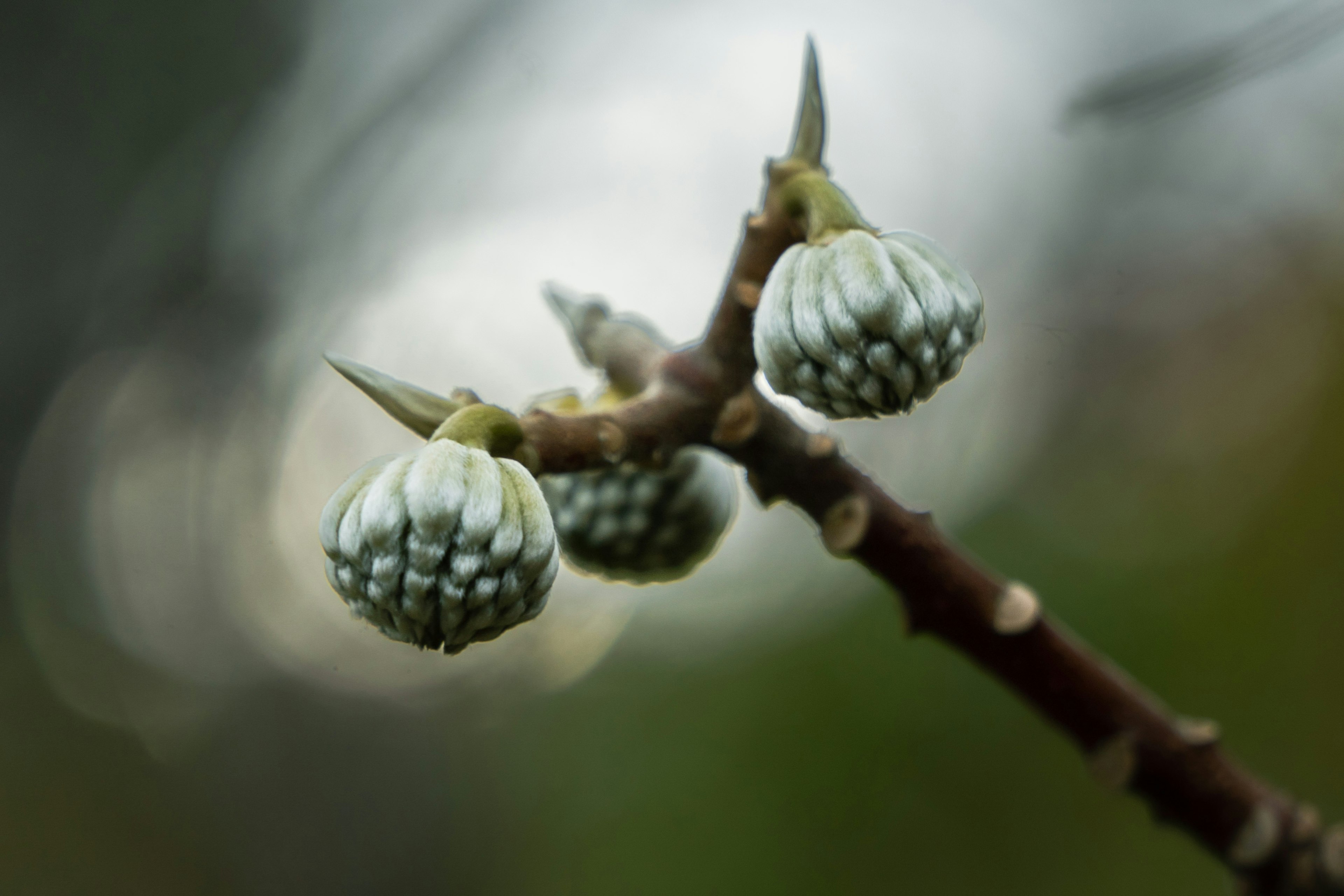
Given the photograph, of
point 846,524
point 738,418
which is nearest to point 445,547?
point 738,418

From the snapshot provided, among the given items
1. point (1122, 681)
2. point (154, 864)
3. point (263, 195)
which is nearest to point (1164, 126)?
point (1122, 681)

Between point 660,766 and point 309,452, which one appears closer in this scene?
point 309,452

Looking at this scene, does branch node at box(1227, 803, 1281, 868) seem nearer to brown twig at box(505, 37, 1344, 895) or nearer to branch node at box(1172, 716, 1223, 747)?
brown twig at box(505, 37, 1344, 895)

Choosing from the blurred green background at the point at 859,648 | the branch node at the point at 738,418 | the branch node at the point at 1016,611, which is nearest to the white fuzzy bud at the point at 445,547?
the branch node at the point at 738,418

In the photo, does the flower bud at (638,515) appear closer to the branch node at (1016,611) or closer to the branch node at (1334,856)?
the branch node at (1016,611)

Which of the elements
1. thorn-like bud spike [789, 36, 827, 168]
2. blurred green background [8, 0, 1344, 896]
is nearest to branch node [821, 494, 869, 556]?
thorn-like bud spike [789, 36, 827, 168]

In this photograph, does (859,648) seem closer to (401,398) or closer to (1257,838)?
(1257,838)

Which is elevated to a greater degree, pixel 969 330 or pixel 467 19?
pixel 467 19

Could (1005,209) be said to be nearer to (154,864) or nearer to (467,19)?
(467,19)
